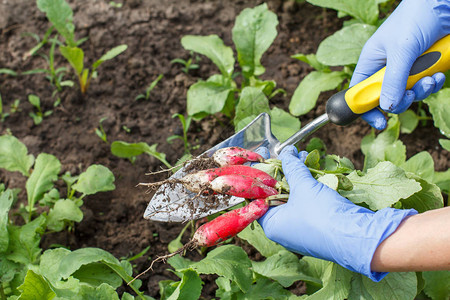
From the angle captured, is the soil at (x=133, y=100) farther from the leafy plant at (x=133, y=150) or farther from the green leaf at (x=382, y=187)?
the green leaf at (x=382, y=187)

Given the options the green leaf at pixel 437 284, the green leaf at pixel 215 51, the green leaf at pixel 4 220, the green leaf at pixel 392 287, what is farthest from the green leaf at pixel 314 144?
the green leaf at pixel 4 220

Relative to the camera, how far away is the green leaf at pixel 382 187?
63.3 inches

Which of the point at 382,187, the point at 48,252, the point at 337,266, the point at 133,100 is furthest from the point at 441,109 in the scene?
the point at 48,252

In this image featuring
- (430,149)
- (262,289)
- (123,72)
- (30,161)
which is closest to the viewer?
(262,289)

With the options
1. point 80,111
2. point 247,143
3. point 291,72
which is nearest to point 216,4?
point 291,72

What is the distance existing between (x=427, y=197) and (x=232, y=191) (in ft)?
2.66

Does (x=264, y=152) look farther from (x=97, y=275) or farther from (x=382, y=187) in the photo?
(x=97, y=275)

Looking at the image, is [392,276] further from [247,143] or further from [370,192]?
[247,143]

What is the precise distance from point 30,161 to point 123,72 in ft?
3.10

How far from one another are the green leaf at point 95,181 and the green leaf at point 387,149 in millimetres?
1341

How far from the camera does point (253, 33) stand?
271 centimetres

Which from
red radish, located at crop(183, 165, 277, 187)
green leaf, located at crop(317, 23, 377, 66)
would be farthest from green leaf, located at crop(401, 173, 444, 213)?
green leaf, located at crop(317, 23, 377, 66)

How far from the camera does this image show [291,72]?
3080 mm

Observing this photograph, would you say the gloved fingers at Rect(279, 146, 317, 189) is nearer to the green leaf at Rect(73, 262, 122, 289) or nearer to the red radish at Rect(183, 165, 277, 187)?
the red radish at Rect(183, 165, 277, 187)
